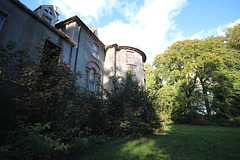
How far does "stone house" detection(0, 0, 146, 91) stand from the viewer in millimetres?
6113

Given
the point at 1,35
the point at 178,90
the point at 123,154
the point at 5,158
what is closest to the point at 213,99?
the point at 178,90

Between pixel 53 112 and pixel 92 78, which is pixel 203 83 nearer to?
pixel 92 78

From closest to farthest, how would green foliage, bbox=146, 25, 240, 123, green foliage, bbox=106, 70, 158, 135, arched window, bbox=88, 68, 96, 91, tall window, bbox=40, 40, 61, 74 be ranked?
tall window, bbox=40, 40, 61, 74 → green foliage, bbox=106, 70, 158, 135 → arched window, bbox=88, 68, 96, 91 → green foliage, bbox=146, 25, 240, 123

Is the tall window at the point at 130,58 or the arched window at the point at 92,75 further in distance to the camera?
the tall window at the point at 130,58

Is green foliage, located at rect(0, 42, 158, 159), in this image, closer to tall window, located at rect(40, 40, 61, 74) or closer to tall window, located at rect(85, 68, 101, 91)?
tall window, located at rect(40, 40, 61, 74)

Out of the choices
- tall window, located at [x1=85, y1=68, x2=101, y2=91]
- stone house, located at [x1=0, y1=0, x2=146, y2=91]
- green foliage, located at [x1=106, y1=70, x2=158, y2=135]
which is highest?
stone house, located at [x1=0, y1=0, x2=146, y2=91]

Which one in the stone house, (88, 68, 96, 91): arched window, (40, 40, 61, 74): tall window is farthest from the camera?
(88, 68, 96, 91): arched window

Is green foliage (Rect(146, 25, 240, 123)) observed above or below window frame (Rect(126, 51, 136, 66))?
below

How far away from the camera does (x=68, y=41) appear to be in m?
9.32

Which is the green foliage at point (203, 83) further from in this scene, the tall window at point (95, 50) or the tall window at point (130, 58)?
the tall window at point (95, 50)

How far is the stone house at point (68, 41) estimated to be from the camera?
6.11m

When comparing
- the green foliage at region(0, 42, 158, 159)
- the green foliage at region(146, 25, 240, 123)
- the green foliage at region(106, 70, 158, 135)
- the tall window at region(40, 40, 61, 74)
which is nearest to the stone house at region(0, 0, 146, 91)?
the tall window at region(40, 40, 61, 74)

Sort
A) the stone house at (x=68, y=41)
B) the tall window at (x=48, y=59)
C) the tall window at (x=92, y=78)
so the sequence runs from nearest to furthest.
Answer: the tall window at (x=48, y=59), the stone house at (x=68, y=41), the tall window at (x=92, y=78)

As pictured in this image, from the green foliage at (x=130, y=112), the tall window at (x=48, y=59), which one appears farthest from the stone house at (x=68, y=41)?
the green foliage at (x=130, y=112)
